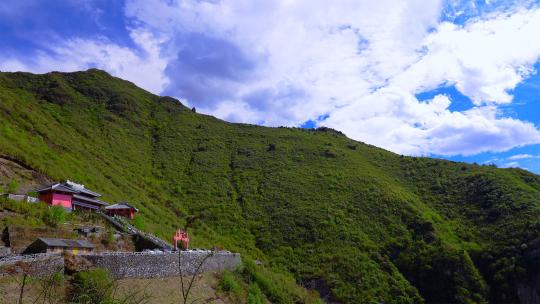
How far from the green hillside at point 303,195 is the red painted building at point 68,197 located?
17.8ft

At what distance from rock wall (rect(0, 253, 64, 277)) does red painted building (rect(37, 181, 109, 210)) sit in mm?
12008

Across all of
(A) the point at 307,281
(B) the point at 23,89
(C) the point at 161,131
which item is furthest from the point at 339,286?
(B) the point at 23,89

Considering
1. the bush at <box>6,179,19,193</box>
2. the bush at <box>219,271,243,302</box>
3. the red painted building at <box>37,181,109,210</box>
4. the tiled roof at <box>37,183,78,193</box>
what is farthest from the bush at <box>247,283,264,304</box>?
the bush at <box>6,179,19,193</box>

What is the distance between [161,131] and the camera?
269 ft

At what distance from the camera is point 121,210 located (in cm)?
3678

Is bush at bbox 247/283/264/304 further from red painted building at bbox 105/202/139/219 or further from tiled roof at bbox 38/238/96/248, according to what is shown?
red painted building at bbox 105/202/139/219

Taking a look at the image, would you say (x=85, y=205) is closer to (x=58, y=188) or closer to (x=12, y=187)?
(x=58, y=188)

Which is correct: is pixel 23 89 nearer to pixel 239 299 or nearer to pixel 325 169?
pixel 325 169

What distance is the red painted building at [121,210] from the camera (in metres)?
36.2

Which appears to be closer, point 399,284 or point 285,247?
point 399,284

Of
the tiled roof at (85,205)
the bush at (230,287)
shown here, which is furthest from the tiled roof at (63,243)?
the tiled roof at (85,205)

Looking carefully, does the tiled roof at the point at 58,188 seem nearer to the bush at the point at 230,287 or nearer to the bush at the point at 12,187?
the bush at the point at 12,187

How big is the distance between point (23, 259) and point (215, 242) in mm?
27360

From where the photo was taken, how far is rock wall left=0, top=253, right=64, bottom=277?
1738 cm
